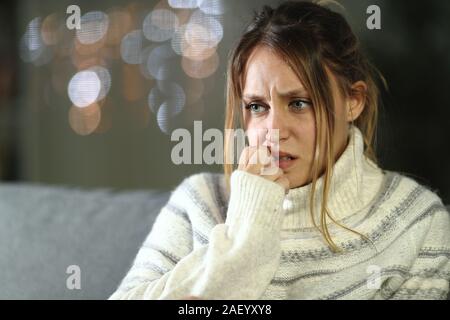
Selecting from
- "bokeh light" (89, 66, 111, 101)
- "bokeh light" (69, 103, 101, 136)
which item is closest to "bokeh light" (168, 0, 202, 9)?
"bokeh light" (89, 66, 111, 101)

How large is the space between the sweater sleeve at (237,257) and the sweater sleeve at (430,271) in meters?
0.26

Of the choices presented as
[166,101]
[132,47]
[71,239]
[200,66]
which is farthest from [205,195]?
[132,47]

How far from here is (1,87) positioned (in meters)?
3.17

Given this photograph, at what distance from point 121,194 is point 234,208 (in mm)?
600

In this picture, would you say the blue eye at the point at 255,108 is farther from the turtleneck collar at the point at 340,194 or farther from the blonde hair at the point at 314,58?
the turtleneck collar at the point at 340,194

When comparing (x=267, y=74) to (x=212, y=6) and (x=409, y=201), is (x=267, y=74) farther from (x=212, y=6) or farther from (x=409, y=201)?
(x=212, y=6)

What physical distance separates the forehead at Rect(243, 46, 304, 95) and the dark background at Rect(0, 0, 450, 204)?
569 millimetres

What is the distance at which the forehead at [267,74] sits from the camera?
1127 mm

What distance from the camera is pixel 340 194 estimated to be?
121 centimetres

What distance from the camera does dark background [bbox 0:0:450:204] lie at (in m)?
2.00

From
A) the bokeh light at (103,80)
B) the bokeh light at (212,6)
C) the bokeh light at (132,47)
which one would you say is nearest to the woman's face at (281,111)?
the bokeh light at (212,6)

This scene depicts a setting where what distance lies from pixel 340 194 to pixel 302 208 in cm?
8

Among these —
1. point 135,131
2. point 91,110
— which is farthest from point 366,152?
point 91,110

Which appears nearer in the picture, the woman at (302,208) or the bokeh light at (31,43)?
the woman at (302,208)
